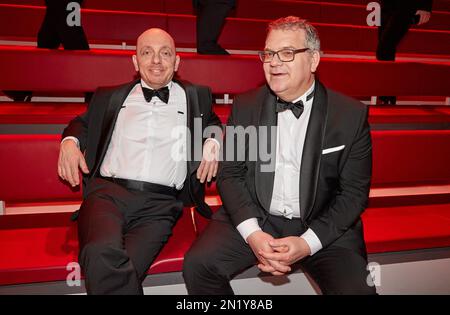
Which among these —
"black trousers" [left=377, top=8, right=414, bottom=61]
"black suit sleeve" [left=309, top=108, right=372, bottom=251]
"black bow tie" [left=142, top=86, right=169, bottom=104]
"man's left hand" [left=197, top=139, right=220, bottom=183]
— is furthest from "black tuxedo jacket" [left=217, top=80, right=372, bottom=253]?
"black trousers" [left=377, top=8, right=414, bottom=61]

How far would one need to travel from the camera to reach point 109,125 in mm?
1915

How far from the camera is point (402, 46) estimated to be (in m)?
5.11

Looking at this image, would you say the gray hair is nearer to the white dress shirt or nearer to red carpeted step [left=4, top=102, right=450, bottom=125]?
the white dress shirt

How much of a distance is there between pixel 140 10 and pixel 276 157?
4175 millimetres

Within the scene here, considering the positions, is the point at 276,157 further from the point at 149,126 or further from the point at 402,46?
the point at 402,46

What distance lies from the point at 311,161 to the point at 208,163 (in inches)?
19.0

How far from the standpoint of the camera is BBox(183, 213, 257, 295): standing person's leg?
1.51 meters

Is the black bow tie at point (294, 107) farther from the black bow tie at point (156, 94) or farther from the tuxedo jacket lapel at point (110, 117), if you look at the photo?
the tuxedo jacket lapel at point (110, 117)

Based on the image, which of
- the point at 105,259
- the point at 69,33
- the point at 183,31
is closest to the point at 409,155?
the point at 105,259

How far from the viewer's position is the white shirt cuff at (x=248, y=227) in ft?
5.15

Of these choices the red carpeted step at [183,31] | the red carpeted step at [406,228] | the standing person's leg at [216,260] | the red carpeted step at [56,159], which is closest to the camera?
the standing person's leg at [216,260]

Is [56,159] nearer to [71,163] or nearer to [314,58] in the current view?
[71,163]

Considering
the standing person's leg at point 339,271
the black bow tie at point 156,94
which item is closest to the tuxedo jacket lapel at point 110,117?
the black bow tie at point 156,94
